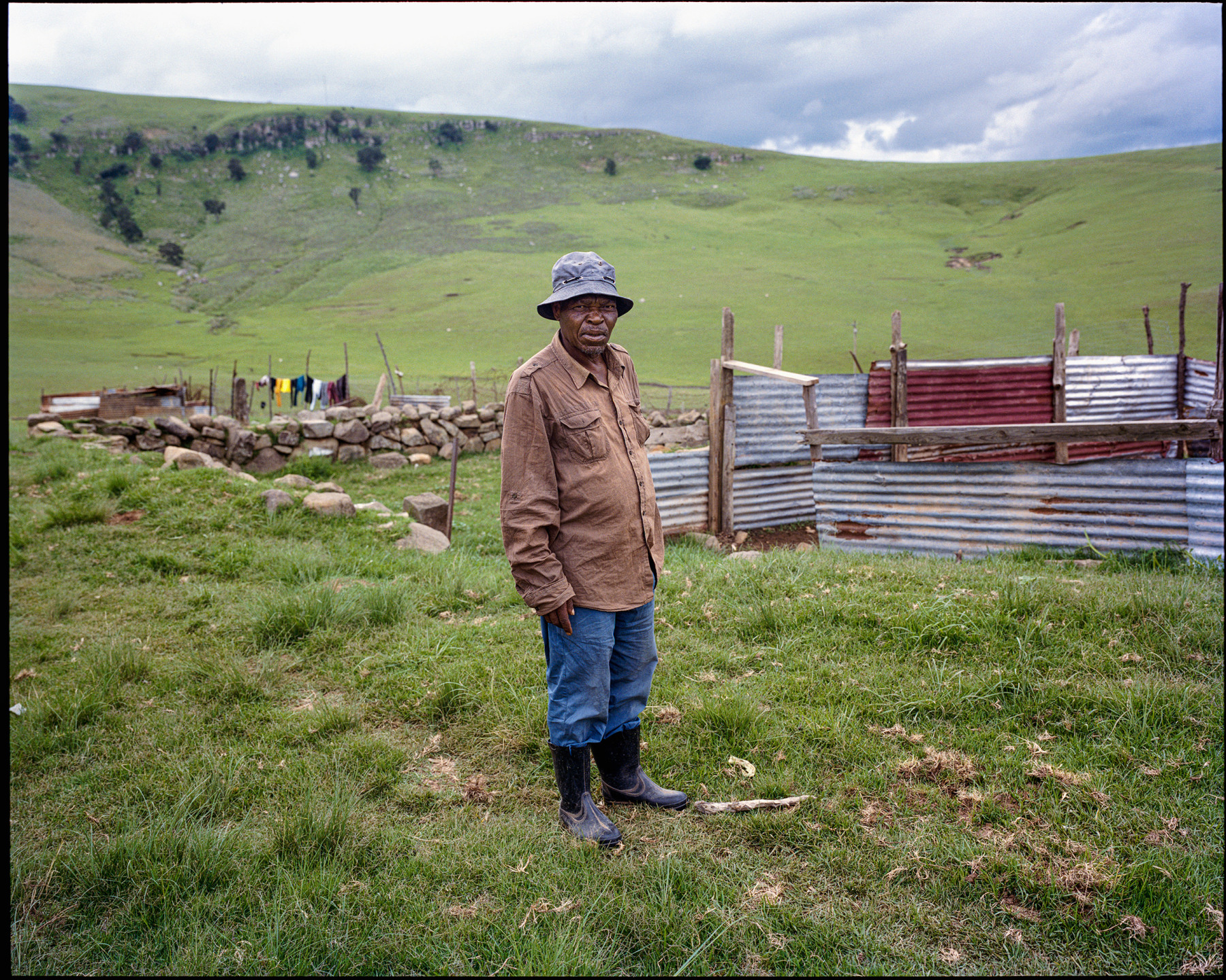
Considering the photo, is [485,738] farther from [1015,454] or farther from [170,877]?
[1015,454]

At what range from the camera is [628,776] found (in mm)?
3125

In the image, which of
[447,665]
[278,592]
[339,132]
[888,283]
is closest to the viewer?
[447,665]

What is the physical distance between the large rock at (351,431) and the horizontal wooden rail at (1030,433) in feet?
29.7

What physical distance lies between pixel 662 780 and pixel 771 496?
22.8ft

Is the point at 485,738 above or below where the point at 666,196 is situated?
below

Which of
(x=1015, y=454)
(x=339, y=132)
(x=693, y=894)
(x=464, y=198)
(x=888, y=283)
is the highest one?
(x=339, y=132)

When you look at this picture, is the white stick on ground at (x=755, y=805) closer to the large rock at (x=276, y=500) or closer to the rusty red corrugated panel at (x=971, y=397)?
the large rock at (x=276, y=500)

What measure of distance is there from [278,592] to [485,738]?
9.51 feet

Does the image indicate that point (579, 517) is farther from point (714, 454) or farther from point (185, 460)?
point (185, 460)

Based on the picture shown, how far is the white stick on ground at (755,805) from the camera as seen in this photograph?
298cm

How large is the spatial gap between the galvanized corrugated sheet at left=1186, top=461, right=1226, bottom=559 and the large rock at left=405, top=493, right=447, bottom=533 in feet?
25.1

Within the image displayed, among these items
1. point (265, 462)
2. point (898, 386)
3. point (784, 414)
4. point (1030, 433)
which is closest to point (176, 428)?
point (265, 462)

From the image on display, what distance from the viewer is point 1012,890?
2516 millimetres

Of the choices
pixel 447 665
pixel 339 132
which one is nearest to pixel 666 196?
pixel 339 132
